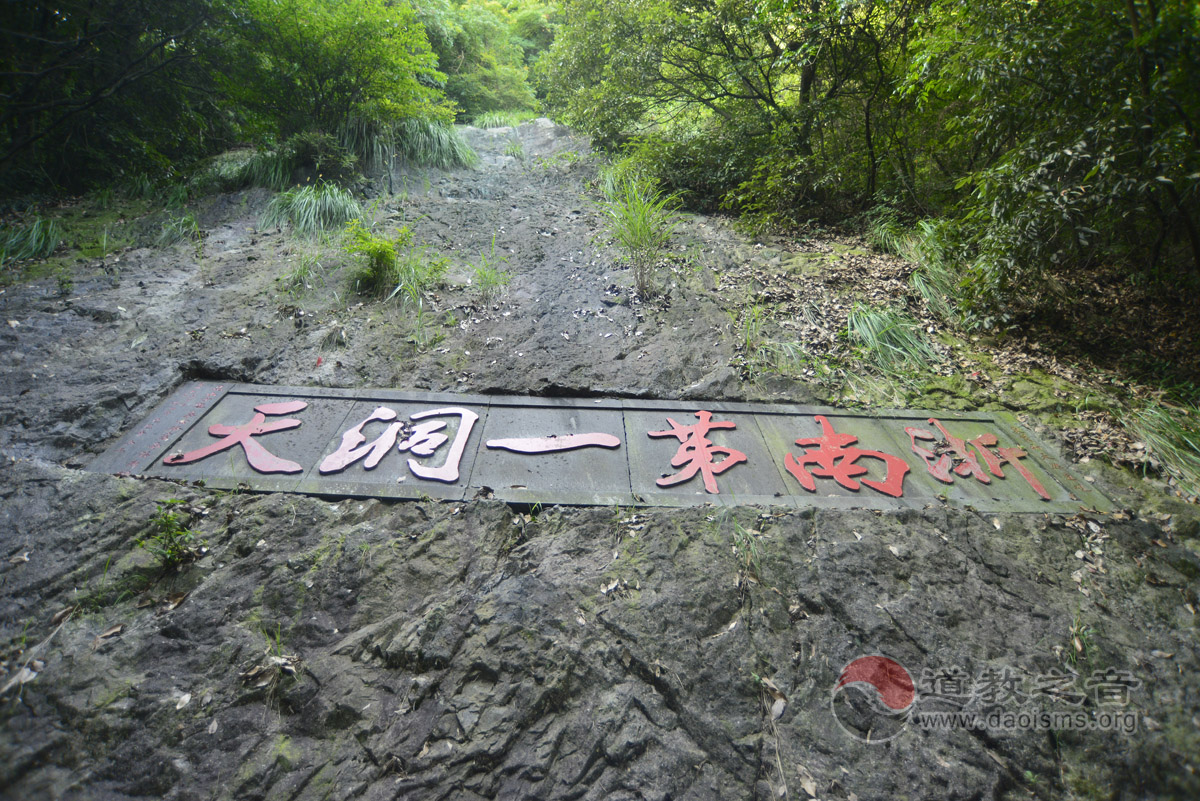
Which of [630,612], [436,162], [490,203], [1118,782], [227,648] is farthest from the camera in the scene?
[436,162]

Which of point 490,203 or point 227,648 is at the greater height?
point 490,203

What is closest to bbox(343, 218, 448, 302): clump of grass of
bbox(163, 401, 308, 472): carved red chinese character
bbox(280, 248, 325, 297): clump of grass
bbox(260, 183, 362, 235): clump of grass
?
bbox(280, 248, 325, 297): clump of grass

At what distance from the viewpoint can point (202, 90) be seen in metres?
5.49

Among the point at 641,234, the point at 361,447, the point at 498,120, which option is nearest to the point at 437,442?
the point at 361,447

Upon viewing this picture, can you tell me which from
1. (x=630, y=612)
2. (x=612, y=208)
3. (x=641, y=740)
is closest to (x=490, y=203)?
(x=612, y=208)

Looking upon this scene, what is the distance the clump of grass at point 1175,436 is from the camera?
3016mm

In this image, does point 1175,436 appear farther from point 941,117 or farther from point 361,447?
point 361,447

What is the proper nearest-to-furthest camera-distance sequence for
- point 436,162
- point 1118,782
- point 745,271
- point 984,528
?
point 1118,782 < point 984,528 < point 745,271 < point 436,162

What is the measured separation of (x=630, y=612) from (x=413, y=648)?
2.86ft

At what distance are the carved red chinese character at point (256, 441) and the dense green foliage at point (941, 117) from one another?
175 inches

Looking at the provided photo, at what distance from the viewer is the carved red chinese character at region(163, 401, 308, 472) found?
2.76m

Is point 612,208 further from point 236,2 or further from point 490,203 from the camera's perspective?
point 236,2

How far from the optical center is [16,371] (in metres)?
3.08

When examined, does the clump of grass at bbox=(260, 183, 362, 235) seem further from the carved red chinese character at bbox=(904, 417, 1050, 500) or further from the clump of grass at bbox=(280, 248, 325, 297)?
the carved red chinese character at bbox=(904, 417, 1050, 500)
